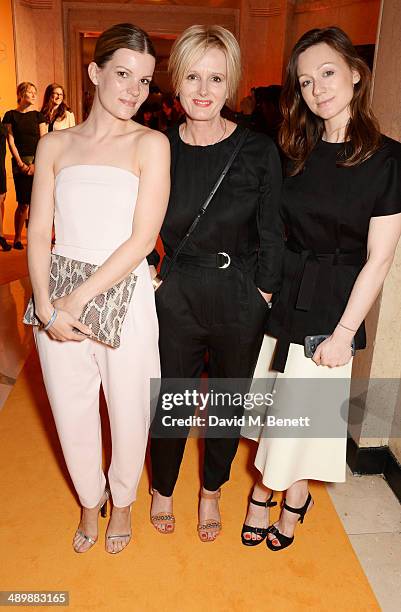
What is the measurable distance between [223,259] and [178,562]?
4.24ft

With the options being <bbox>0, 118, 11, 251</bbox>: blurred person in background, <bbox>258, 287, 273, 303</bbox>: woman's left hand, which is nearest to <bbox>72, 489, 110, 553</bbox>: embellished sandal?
<bbox>258, 287, 273, 303</bbox>: woman's left hand

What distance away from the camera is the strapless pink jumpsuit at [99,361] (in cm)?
191

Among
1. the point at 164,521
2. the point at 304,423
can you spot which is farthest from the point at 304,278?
the point at 164,521

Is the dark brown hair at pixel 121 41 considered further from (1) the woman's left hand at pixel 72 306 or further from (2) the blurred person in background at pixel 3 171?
(2) the blurred person in background at pixel 3 171

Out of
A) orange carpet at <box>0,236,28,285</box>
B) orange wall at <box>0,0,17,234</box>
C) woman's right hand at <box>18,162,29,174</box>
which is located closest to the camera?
orange carpet at <box>0,236,28,285</box>

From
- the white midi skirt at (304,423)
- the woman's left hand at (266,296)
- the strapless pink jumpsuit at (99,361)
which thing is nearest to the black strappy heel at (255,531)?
the white midi skirt at (304,423)

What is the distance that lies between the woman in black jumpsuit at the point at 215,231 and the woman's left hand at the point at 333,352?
293 millimetres

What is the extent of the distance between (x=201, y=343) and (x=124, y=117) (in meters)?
0.92

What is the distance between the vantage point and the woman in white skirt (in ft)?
6.25

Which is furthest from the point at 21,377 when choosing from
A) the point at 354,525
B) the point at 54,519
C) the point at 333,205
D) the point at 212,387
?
the point at 333,205

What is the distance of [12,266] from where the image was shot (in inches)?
278

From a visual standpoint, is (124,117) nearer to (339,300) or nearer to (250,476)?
(339,300)

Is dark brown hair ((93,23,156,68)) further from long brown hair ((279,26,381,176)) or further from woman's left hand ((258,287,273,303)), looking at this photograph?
woman's left hand ((258,287,273,303))

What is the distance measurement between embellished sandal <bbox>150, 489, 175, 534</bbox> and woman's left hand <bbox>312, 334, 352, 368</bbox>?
107 cm
